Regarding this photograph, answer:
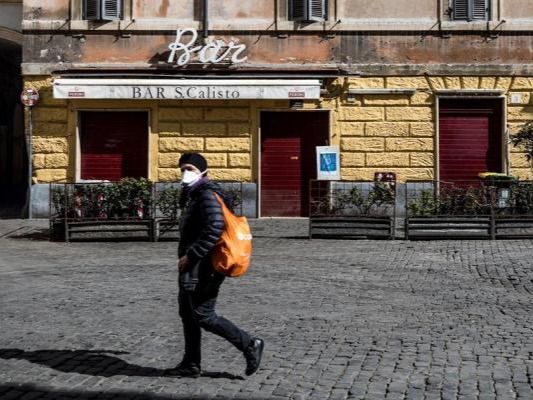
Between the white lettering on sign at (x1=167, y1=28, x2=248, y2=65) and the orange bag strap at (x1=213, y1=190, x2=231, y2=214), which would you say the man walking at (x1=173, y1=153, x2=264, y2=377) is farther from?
the white lettering on sign at (x1=167, y1=28, x2=248, y2=65)

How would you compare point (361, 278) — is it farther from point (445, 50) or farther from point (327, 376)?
point (445, 50)

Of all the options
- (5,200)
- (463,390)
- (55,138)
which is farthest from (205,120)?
(463,390)

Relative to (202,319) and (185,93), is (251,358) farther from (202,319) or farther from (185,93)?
(185,93)

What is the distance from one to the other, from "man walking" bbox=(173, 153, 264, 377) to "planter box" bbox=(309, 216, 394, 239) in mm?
9703

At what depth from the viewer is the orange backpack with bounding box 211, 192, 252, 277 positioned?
6.09 metres

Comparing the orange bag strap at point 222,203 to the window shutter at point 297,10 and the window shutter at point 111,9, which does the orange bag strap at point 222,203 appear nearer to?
the window shutter at point 297,10

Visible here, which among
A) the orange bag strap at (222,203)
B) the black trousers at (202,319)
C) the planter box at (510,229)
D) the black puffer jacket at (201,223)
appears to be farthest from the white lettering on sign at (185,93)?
the black trousers at (202,319)

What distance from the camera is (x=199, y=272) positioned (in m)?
6.18

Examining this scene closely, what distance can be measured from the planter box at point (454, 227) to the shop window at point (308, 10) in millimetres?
6985

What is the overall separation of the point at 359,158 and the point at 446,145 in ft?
7.02

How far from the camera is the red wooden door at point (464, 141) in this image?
21.1 m

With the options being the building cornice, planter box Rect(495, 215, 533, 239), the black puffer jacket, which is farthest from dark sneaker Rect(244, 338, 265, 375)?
the building cornice

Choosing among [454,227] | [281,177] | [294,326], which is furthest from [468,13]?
[294,326]

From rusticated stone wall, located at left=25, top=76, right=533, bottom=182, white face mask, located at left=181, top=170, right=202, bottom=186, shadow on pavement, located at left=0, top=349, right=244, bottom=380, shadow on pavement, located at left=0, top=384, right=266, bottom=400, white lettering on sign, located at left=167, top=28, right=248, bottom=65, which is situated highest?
white lettering on sign, located at left=167, top=28, right=248, bottom=65
